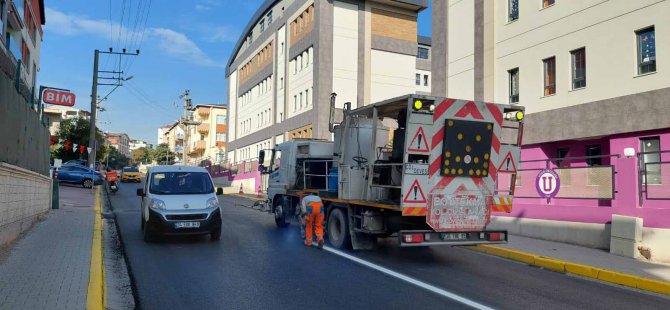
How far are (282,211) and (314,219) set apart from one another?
354 centimetres

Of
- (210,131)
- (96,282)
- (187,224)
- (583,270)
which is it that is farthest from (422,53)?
(96,282)

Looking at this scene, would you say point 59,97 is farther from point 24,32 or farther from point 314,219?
point 314,219

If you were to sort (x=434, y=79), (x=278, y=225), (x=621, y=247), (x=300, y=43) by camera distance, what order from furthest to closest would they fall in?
1. (x=300, y=43)
2. (x=434, y=79)
3. (x=278, y=225)
4. (x=621, y=247)

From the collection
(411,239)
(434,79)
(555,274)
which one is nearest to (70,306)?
(411,239)

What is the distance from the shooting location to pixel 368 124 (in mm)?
10781

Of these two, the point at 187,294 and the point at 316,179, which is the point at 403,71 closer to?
the point at 316,179

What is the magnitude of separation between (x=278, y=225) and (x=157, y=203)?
446 cm

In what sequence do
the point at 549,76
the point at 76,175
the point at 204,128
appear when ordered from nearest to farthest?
the point at 549,76 < the point at 76,175 < the point at 204,128

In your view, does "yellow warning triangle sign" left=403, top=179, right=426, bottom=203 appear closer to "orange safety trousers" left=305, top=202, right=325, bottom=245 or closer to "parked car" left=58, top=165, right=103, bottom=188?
"orange safety trousers" left=305, top=202, right=325, bottom=245

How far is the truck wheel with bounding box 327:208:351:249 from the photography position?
1052 cm

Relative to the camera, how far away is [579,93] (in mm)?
17422

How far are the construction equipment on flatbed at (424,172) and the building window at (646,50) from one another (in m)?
8.31

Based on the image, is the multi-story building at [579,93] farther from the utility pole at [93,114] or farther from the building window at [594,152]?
the utility pole at [93,114]

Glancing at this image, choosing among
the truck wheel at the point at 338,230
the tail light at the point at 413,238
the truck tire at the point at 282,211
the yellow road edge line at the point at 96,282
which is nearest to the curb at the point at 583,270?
the tail light at the point at 413,238
